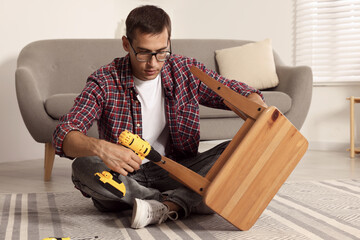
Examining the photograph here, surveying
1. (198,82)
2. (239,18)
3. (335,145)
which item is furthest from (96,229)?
(239,18)

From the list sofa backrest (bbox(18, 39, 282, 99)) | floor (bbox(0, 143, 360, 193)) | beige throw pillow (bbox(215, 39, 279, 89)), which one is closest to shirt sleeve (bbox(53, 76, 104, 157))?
floor (bbox(0, 143, 360, 193))

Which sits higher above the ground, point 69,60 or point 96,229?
point 69,60

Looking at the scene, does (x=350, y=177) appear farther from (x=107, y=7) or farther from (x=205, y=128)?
(x=107, y=7)

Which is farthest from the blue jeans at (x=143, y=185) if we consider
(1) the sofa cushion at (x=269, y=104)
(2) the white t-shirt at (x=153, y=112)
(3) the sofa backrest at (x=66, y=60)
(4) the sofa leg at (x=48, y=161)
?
(3) the sofa backrest at (x=66, y=60)

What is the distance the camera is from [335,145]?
12.1 ft

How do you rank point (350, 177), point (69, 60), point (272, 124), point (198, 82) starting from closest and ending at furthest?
1. point (272, 124)
2. point (198, 82)
3. point (350, 177)
4. point (69, 60)

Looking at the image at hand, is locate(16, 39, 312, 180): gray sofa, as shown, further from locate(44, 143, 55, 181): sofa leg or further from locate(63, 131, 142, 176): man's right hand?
locate(63, 131, 142, 176): man's right hand

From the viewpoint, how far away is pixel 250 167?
4.26ft

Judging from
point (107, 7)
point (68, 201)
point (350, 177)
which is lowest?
point (350, 177)

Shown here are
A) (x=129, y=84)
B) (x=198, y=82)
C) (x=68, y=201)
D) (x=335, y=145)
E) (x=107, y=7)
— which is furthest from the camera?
(x=107, y=7)

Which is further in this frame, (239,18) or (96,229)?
(239,18)

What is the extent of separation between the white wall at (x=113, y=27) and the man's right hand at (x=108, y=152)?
223cm

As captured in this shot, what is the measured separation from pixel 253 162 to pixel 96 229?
0.52m

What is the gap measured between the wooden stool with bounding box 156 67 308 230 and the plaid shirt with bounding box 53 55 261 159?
0.24 metres
